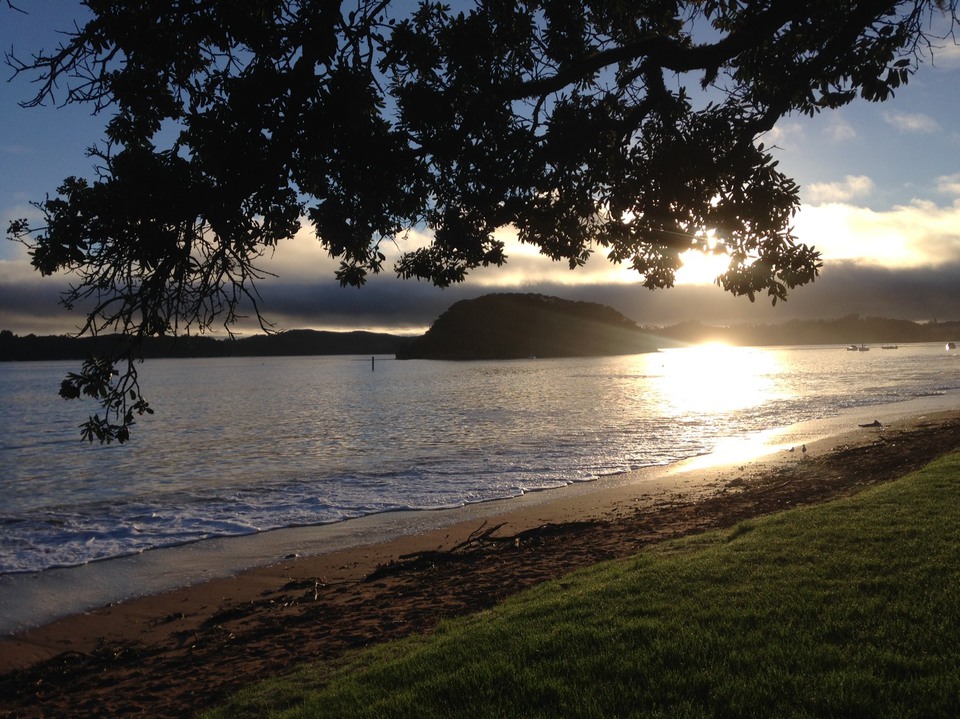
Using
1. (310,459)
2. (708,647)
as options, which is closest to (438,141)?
(708,647)

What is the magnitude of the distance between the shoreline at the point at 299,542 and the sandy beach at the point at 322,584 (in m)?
0.06

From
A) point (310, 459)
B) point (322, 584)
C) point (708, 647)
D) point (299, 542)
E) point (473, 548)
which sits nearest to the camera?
point (708, 647)

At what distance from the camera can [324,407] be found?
163 ft

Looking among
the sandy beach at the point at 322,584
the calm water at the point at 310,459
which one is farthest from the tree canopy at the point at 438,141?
the calm water at the point at 310,459

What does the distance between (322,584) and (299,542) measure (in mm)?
3454

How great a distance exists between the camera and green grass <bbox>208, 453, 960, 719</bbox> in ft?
13.8

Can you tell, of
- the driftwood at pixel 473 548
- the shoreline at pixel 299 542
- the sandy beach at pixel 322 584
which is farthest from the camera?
the driftwood at pixel 473 548

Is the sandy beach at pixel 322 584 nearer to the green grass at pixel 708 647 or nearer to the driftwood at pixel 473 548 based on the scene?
the driftwood at pixel 473 548

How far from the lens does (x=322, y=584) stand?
9945 millimetres

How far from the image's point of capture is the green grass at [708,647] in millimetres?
4203

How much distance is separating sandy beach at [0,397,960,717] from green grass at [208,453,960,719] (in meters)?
1.18

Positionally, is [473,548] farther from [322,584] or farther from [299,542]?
[299,542]

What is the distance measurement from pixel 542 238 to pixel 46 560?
10767 millimetres

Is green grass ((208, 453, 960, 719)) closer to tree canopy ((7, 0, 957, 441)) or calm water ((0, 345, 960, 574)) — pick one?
tree canopy ((7, 0, 957, 441))
